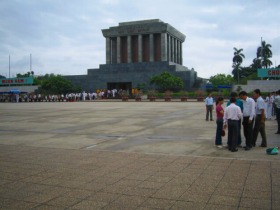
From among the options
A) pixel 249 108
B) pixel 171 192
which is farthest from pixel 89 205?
pixel 249 108

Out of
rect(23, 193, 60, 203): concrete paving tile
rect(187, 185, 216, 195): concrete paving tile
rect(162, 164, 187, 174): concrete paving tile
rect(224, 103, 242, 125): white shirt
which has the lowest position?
rect(23, 193, 60, 203): concrete paving tile

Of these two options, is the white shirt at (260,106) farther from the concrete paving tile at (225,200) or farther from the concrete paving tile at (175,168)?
the concrete paving tile at (225,200)

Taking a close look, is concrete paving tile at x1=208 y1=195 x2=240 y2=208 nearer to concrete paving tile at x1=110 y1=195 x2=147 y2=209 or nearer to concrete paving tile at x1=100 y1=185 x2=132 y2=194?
concrete paving tile at x1=110 y1=195 x2=147 y2=209

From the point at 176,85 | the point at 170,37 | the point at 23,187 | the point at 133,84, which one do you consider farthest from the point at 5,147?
the point at 170,37

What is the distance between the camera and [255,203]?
15.0 ft

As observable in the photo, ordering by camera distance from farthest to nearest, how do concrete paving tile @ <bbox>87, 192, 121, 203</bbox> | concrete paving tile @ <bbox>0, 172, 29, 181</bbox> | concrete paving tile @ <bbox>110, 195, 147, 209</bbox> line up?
concrete paving tile @ <bbox>0, 172, 29, 181</bbox> < concrete paving tile @ <bbox>87, 192, 121, 203</bbox> < concrete paving tile @ <bbox>110, 195, 147, 209</bbox>

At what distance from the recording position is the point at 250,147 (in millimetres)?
8906

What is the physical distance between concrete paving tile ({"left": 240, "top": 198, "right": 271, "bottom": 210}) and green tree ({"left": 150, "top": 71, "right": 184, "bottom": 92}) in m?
48.7

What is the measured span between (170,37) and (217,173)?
68141 millimetres

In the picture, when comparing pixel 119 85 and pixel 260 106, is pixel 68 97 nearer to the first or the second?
pixel 119 85

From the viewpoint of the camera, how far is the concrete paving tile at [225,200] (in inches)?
181

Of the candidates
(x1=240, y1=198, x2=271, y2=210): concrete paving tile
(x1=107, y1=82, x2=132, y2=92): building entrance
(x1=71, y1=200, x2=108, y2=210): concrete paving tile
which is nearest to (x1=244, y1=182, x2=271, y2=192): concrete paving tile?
(x1=240, y1=198, x2=271, y2=210): concrete paving tile

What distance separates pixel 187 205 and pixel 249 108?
5.33m

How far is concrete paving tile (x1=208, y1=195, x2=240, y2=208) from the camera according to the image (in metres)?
4.59
